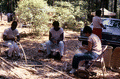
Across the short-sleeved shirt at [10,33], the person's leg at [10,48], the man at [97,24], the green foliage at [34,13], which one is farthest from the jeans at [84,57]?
the green foliage at [34,13]

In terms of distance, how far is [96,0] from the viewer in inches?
918

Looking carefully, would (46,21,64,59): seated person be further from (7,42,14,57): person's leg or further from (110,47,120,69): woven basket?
(110,47,120,69): woven basket

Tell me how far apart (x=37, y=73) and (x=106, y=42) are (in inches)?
156

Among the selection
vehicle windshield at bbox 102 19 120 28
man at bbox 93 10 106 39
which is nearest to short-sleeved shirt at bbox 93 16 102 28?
man at bbox 93 10 106 39

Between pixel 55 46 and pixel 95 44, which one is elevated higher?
pixel 95 44

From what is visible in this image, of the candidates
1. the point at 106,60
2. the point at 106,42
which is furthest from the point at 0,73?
the point at 106,42

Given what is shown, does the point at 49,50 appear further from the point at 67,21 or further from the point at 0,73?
the point at 67,21

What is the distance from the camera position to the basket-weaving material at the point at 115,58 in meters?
5.27

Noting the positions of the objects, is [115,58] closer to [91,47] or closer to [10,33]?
[91,47]

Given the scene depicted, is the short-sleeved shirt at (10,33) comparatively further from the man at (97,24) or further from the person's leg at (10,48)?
the man at (97,24)

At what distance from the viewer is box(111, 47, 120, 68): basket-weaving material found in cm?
527

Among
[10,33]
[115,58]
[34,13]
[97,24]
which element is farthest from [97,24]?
[34,13]

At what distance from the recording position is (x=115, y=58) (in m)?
5.34

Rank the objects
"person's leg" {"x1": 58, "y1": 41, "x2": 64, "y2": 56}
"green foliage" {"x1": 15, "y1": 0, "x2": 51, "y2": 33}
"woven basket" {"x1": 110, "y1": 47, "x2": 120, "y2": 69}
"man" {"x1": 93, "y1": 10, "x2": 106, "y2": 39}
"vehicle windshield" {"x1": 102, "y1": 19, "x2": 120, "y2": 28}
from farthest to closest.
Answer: "green foliage" {"x1": 15, "y1": 0, "x2": 51, "y2": 33}
"vehicle windshield" {"x1": 102, "y1": 19, "x2": 120, "y2": 28}
"man" {"x1": 93, "y1": 10, "x2": 106, "y2": 39}
"person's leg" {"x1": 58, "y1": 41, "x2": 64, "y2": 56}
"woven basket" {"x1": 110, "y1": 47, "x2": 120, "y2": 69}
